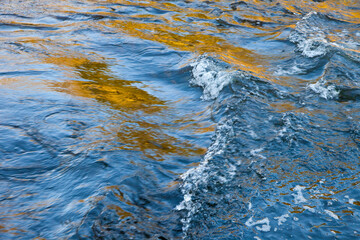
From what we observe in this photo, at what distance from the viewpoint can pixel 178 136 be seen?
362 centimetres

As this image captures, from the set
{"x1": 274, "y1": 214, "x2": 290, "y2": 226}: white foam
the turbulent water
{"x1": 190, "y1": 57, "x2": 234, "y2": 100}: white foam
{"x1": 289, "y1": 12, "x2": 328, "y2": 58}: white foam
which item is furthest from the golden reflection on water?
{"x1": 289, "y1": 12, "x2": 328, "y2": 58}: white foam

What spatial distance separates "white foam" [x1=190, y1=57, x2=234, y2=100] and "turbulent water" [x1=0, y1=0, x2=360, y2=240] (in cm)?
2

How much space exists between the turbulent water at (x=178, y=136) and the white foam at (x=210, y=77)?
0.02 m

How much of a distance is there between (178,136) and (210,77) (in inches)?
62.8

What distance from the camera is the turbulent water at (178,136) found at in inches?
96.5

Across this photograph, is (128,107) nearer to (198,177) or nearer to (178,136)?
(178,136)

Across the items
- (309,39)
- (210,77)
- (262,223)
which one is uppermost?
(309,39)

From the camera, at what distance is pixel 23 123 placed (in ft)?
12.0

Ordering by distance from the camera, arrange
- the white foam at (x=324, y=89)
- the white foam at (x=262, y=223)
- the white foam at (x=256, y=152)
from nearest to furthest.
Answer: the white foam at (x=262, y=223) → the white foam at (x=256, y=152) → the white foam at (x=324, y=89)

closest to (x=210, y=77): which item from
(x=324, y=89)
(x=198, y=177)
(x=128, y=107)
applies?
(x=128, y=107)

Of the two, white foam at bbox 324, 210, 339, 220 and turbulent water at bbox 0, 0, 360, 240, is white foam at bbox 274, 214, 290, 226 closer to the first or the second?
turbulent water at bbox 0, 0, 360, 240

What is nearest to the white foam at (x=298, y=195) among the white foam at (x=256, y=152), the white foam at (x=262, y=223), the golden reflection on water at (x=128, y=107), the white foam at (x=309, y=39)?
the white foam at (x=262, y=223)

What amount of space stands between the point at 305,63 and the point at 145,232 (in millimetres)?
4282

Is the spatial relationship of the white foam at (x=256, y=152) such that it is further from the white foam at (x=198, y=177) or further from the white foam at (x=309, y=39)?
the white foam at (x=309, y=39)
